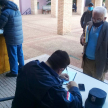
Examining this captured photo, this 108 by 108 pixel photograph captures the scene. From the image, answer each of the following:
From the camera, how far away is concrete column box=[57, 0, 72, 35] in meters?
7.84

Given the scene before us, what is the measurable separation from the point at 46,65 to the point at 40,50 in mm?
4325

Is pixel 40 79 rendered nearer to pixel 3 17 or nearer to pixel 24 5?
pixel 3 17

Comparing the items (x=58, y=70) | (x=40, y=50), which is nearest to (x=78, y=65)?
(x=40, y=50)

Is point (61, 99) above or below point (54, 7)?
below

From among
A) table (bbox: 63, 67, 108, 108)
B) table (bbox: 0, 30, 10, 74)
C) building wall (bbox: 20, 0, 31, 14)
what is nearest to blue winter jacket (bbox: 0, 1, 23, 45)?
table (bbox: 0, 30, 10, 74)

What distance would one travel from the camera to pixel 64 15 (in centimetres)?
796

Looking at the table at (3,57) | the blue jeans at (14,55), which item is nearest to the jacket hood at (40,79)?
the blue jeans at (14,55)

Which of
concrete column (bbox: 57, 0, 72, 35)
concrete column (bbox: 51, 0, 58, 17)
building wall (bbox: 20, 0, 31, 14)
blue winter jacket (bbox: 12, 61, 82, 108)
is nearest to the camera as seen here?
blue winter jacket (bbox: 12, 61, 82, 108)

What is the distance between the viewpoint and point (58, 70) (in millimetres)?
1345

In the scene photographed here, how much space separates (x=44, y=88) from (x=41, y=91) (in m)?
0.03

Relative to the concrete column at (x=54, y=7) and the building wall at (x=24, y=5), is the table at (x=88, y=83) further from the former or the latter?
the building wall at (x=24, y=5)

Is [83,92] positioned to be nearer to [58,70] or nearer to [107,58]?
[58,70]

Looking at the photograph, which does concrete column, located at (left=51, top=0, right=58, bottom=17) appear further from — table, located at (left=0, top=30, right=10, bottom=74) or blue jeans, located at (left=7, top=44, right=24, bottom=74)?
blue jeans, located at (left=7, top=44, right=24, bottom=74)

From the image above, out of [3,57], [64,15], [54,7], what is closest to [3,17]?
[3,57]
